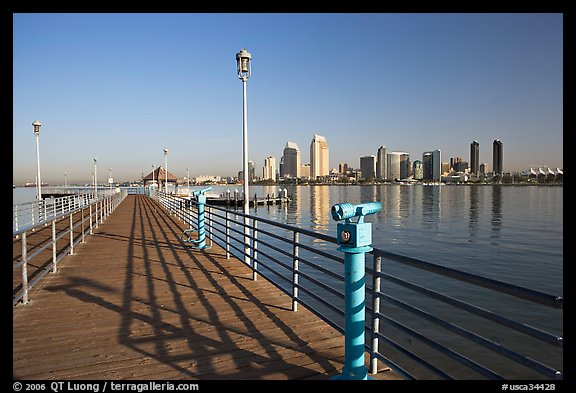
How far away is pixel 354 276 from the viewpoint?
3080 millimetres

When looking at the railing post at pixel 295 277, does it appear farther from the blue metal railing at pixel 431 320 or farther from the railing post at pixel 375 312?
the railing post at pixel 375 312

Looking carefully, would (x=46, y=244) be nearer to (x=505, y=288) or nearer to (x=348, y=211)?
(x=348, y=211)

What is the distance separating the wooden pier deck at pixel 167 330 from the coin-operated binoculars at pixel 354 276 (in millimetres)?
321

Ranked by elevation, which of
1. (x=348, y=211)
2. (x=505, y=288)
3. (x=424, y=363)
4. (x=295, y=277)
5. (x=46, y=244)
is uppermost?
→ (x=348, y=211)

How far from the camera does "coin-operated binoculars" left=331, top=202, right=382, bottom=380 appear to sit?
9.99 ft

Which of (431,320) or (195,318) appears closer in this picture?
(431,320)

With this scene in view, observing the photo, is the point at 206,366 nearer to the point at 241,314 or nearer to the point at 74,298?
the point at 241,314

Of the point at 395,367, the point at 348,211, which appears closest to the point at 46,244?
the point at 348,211

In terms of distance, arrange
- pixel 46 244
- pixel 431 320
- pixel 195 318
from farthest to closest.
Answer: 1. pixel 46 244
2. pixel 195 318
3. pixel 431 320

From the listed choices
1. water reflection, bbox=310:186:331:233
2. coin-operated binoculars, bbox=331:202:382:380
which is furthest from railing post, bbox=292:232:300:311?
water reflection, bbox=310:186:331:233

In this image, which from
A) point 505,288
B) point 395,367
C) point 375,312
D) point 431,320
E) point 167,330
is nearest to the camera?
point 505,288

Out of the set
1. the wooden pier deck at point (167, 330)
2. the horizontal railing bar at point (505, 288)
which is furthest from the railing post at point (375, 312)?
the horizontal railing bar at point (505, 288)

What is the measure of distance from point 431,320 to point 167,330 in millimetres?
2999
